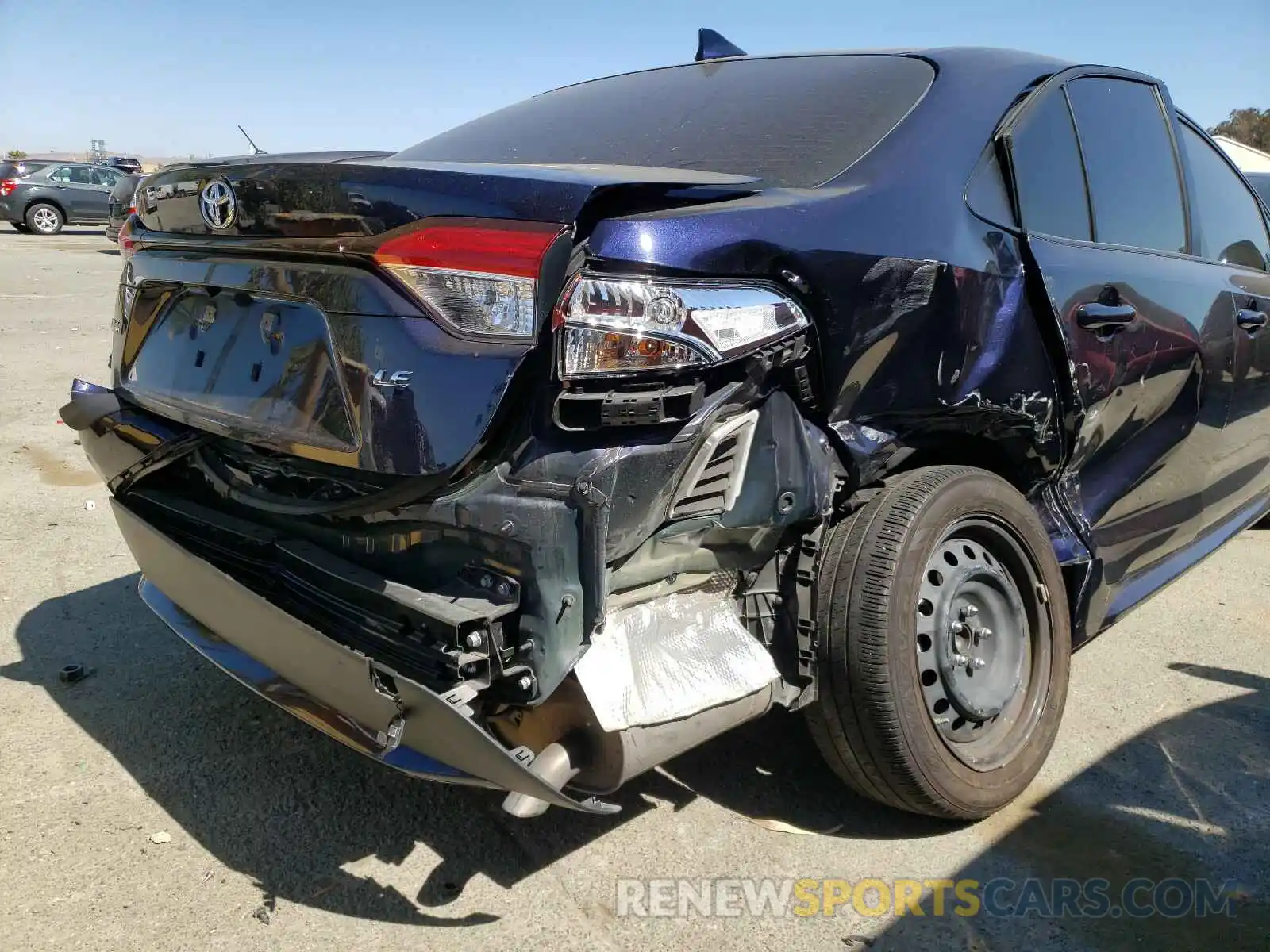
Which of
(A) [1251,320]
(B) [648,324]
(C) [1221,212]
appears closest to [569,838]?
(B) [648,324]

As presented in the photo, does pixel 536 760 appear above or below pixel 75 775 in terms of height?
above

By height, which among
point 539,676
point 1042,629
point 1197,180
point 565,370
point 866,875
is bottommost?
point 866,875

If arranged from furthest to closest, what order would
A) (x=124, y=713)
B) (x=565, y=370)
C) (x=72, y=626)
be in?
(x=72, y=626) < (x=124, y=713) < (x=565, y=370)

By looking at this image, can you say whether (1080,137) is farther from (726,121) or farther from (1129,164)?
(726,121)

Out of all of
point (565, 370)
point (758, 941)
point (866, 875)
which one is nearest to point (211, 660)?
point (565, 370)

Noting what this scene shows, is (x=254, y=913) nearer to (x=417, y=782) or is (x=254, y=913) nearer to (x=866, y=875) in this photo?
(x=417, y=782)

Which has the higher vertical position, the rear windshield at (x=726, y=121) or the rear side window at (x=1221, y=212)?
the rear windshield at (x=726, y=121)

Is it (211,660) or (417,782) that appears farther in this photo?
(417,782)

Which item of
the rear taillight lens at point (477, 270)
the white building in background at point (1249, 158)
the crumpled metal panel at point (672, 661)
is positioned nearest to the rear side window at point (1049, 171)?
the crumpled metal panel at point (672, 661)

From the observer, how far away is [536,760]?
196 cm

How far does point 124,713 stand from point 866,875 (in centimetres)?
→ 213

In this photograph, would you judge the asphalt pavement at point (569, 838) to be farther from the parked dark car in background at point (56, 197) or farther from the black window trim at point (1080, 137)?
the parked dark car in background at point (56, 197)

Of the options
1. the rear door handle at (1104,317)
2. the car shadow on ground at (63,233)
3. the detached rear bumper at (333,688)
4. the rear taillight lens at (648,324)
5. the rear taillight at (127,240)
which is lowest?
the car shadow on ground at (63,233)

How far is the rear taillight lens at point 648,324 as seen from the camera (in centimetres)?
183
